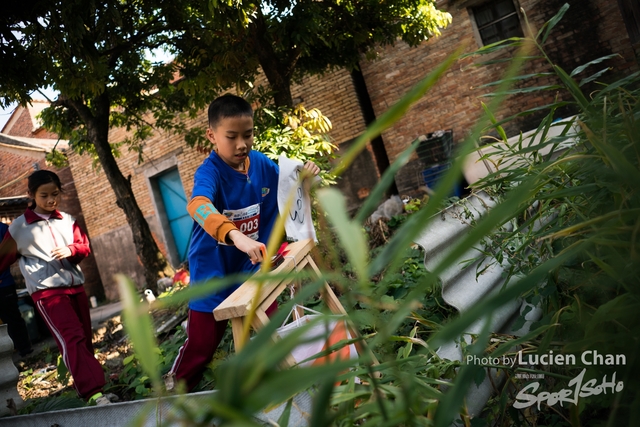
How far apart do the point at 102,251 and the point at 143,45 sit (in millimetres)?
8719

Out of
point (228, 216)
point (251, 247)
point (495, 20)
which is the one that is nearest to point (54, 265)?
point (228, 216)

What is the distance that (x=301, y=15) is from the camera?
6199 mm

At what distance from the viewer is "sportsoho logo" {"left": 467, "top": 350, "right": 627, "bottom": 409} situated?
0.89 meters

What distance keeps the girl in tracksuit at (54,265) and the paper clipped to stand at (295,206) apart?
189 cm

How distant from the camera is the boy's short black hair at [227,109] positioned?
8.18 ft

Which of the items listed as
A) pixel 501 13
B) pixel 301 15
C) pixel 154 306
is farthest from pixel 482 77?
pixel 154 306

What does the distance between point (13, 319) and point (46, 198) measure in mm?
4857

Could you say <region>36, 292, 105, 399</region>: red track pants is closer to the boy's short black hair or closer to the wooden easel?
the boy's short black hair

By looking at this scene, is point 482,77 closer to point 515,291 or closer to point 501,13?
point 501,13

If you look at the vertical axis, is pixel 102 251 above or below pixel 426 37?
→ below

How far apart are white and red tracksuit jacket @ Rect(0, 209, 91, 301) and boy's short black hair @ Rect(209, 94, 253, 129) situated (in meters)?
1.89

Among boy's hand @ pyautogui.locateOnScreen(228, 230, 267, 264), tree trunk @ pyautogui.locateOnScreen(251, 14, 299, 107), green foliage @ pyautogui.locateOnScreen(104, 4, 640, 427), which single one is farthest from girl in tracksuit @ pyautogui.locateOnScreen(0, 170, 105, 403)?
tree trunk @ pyautogui.locateOnScreen(251, 14, 299, 107)

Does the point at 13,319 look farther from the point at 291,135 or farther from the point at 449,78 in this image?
the point at 449,78

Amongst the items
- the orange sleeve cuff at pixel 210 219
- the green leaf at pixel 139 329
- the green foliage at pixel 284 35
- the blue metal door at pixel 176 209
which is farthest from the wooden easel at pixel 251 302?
the blue metal door at pixel 176 209
